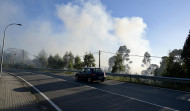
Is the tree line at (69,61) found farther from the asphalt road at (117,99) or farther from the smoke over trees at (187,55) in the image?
the asphalt road at (117,99)

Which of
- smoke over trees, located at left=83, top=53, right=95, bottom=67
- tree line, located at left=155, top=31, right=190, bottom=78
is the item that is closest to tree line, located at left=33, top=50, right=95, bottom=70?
smoke over trees, located at left=83, top=53, right=95, bottom=67

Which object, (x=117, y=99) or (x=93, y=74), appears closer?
(x=117, y=99)

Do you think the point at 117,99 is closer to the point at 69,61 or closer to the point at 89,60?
the point at 89,60

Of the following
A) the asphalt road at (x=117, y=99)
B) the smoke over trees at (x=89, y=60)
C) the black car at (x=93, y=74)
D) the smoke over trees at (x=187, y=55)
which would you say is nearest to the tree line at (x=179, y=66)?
the smoke over trees at (x=187, y=55)

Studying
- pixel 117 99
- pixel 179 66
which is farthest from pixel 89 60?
pixel 117 99

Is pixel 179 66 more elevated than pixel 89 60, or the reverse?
pixel 89 60

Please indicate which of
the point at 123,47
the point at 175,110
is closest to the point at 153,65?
the point at 123,47

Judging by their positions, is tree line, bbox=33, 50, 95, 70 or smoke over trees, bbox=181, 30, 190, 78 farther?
tree line, bbox=33, 50, 95, 70

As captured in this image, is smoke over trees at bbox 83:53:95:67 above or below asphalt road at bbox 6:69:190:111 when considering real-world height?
above

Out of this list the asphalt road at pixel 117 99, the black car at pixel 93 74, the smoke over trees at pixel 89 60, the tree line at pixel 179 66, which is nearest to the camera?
the asphalt road at pixel 117 99

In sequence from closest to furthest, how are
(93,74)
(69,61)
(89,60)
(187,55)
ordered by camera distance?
(93,74) → (187,55) → (89,60) → (69,61)

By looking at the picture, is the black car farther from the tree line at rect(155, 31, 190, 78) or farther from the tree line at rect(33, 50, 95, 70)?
the tree line at rect(33, 50, 95, 70)

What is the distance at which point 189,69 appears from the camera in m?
16.6

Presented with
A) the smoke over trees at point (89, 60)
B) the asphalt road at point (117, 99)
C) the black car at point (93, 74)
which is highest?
the smoke over trees at point (89, 60)
